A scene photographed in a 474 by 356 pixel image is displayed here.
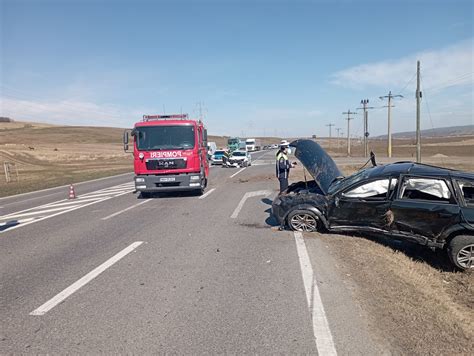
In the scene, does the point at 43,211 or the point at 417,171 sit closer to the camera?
the point at 417,171

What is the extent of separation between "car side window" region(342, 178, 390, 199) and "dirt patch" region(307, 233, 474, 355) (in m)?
0.88

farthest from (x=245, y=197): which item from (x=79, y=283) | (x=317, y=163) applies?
(x=79, y=283)

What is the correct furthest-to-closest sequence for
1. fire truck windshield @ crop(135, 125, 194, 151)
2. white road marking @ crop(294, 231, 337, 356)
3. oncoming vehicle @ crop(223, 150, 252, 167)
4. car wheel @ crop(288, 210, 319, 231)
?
Answer: oncoming vehicle @ crop(223, 150, 252, 167) → fire truck windshield @ crop(135, 125, 194, 151) → car wheel @ crop(288, 210, 319, 231) → white road marking @ crop(294, 231, 337, 356)

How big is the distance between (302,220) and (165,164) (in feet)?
22.3

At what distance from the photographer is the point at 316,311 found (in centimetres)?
406

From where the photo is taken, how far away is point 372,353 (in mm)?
3215

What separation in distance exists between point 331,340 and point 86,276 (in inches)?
147

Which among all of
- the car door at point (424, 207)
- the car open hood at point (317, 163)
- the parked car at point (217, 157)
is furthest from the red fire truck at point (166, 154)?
the parked car at point (217, 157)

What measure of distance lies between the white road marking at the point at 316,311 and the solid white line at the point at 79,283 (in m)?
3.10

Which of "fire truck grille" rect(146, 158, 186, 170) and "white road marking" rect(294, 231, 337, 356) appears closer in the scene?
"white road marking" rect(294, 231, 337, 356)

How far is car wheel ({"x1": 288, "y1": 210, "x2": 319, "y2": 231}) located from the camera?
7398mm

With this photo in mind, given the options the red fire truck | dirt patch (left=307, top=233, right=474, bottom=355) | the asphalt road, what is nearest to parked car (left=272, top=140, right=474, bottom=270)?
dirt patch (left=307, top=233, right=474, bottom=355)

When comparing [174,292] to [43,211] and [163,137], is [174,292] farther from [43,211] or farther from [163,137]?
[43,211]

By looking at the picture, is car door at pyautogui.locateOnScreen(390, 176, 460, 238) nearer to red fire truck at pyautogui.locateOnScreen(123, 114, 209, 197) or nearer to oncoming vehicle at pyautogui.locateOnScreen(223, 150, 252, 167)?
red fire truck at pyautogui.locateOnScreen(123, 114, 209, 197)
